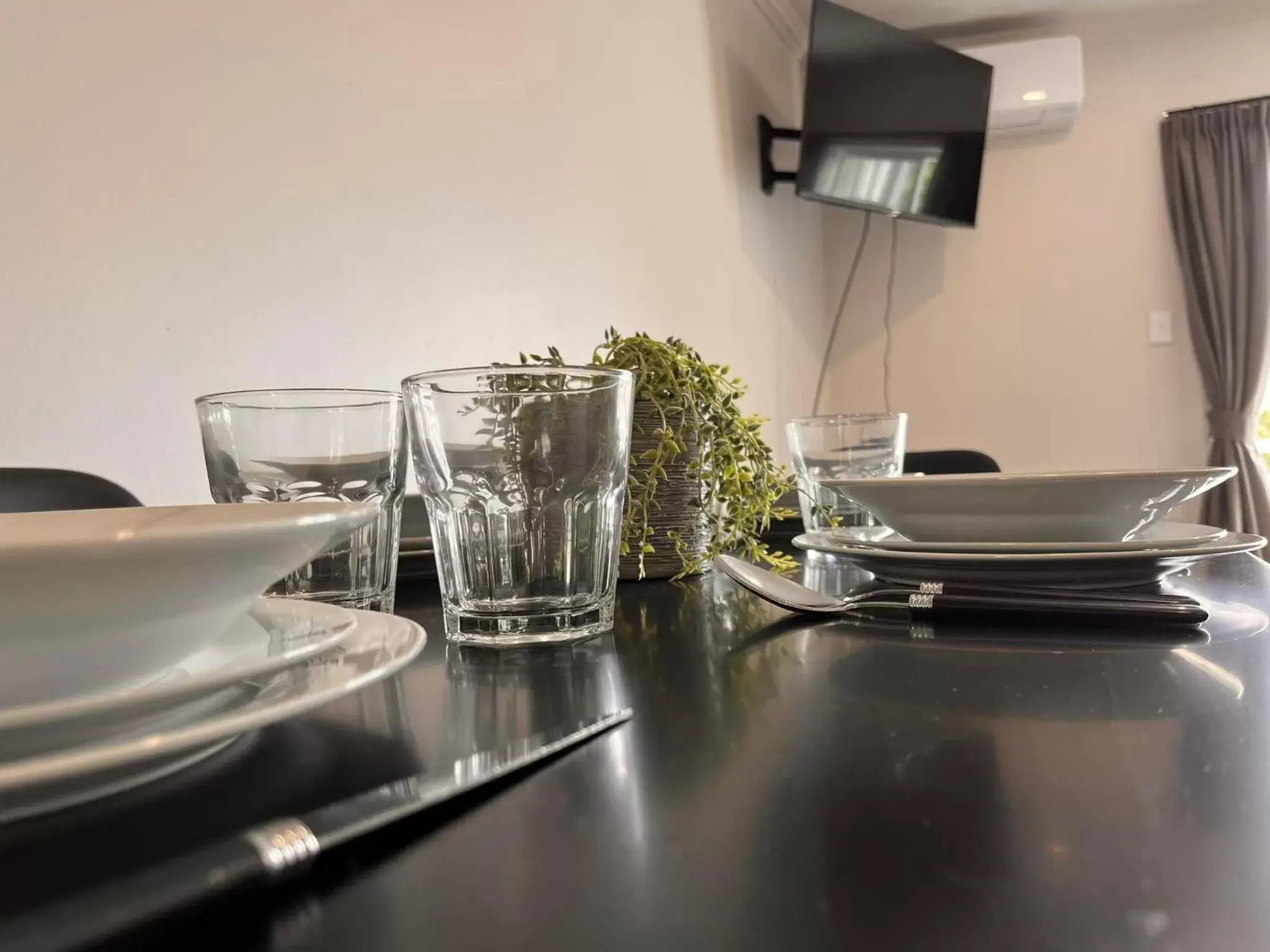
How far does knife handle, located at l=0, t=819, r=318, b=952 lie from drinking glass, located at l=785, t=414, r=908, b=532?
83 cm

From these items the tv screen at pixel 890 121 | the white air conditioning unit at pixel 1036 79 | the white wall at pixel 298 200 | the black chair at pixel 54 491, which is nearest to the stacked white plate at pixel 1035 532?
the black chair at pixel 54 491

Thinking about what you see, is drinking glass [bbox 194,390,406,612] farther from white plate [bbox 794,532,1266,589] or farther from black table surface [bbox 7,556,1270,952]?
white plate [bbox 794,532,1266,589]

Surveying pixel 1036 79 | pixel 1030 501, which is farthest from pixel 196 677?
pixel 1036 79

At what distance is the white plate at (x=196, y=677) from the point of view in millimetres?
226

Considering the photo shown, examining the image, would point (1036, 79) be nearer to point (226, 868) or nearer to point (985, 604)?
point (985, 604)

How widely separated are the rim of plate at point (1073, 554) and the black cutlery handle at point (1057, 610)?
0.03 m

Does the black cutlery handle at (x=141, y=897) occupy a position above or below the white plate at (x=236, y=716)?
below

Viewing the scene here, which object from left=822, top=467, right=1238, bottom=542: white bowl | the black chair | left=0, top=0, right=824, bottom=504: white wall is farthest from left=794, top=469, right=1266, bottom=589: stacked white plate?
left=0, top=0, right=824, bottom=504: white wall

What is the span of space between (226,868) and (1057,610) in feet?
1.37

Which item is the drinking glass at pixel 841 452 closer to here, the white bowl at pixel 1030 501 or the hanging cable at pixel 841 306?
the white bowl at pixel 1030 501

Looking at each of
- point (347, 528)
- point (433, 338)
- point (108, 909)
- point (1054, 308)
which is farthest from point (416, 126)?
point (1054, 308)

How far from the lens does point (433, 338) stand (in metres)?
1.42

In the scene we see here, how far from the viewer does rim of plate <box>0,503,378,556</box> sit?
0.22 m

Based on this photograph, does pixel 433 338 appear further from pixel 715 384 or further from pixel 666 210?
pixel 666 210
